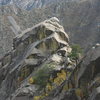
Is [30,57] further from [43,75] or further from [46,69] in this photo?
[43,75]

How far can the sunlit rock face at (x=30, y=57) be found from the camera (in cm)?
5031

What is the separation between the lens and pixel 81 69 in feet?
114

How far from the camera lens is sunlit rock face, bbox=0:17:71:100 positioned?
50.3 meters

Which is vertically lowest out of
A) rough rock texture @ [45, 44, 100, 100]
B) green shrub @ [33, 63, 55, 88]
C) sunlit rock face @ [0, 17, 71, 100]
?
rough rock texture @ [45, 44, 100, 100]

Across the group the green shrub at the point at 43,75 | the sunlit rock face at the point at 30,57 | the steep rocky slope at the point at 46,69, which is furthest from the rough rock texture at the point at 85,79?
the green shrub at the point at 43,75

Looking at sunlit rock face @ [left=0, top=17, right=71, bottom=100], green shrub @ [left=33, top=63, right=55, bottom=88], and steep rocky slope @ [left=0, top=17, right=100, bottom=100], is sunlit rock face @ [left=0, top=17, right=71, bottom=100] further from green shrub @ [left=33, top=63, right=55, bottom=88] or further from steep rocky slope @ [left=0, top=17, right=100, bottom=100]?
green shrub @ [left=33, top=63, right=55, bottom=88]

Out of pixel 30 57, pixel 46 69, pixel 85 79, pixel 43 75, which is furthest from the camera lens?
pixel 30 57

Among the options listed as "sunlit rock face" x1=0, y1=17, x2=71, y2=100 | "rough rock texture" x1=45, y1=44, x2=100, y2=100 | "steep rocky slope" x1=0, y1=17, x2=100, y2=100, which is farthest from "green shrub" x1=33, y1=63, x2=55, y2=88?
"rough rock texture" x1=45, y1=44, x2=100, y2=100

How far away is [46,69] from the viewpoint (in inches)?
1933

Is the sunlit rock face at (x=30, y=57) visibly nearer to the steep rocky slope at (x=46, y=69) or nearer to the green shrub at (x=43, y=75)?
the steep rocky slope at (x=46, y=69)

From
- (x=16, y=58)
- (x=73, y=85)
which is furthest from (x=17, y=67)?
(x=73, y=85)

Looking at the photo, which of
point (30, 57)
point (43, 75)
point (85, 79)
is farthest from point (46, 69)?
point (85, 79)

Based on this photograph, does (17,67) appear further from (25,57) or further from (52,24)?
(52,24)

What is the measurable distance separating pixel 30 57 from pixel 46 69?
563cm
